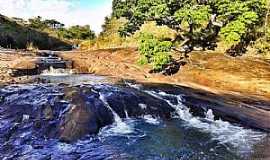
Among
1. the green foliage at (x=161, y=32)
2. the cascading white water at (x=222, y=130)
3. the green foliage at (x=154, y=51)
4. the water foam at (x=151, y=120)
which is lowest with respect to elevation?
the cascading white water at (x=222, y=130)

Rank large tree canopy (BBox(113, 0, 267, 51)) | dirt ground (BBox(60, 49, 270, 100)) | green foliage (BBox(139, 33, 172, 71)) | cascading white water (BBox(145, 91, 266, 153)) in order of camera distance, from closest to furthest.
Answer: cascading white water (BBox(145, 91, 266, 153)) < dirt ground (BBox(60, 49, 270, 100)) < green foliage (BBox(139, 33, 172, 71)) < large tree canopy (BBox(113, 0, 267, 51))

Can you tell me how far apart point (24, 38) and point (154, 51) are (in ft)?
102

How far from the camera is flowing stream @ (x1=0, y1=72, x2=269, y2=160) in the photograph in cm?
1236

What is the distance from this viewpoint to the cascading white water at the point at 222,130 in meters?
13.8

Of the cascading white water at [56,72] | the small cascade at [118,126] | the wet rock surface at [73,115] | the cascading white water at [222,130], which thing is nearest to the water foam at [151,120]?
the wet rock surface at [73,115]

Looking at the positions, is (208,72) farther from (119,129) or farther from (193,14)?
(119,129)

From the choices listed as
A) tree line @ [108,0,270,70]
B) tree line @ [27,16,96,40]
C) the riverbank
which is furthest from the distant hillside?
tree line @ [108,0,270,70]

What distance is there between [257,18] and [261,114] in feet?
41.2

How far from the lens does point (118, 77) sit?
966 inches

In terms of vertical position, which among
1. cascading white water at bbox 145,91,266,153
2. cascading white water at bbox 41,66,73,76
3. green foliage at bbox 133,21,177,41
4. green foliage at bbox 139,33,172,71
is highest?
green foliage at bbox 133,21,177,41

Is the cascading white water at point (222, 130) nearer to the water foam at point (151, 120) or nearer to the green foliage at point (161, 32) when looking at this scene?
the water foam at point (151, 120)

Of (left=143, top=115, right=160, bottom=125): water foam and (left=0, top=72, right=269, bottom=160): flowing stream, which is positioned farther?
(left=143, top=115, right=160, bottom=125): water foam

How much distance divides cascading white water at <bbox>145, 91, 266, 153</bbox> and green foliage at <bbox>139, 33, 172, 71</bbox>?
6.47 meters

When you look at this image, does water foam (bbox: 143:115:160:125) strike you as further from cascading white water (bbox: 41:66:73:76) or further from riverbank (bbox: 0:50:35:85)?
cascading white water (bbox: 41:66:73:76)
